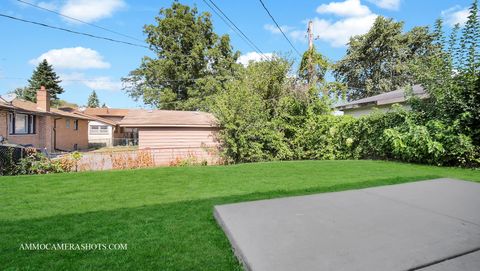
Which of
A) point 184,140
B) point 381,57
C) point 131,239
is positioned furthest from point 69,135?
point 381,57

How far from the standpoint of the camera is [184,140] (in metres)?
13.8

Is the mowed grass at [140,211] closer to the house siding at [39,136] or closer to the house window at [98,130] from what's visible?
the house siding at [39,136]

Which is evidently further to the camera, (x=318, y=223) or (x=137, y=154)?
(x=137, y=154)

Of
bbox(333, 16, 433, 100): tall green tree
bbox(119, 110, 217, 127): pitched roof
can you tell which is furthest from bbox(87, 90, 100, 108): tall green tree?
bbox(119, 110, 217, 127): pitched roof

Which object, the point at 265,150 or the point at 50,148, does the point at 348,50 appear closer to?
the point at 265,150

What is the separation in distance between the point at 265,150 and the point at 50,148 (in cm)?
1556

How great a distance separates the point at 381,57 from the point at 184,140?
67.9 ft

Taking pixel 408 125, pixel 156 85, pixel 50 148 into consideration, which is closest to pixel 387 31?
pixel 408 125

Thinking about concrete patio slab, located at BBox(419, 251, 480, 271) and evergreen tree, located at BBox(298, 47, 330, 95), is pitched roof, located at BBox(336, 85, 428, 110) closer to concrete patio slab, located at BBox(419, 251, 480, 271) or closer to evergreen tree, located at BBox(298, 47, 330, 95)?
evergreen tree, located at BBox(298, 47, 330, 95)

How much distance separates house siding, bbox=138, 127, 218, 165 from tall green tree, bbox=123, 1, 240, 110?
44.9 ft

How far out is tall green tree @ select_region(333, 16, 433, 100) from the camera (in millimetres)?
23844

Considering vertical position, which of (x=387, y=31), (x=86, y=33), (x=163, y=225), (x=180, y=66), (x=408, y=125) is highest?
(x=387, y=31)

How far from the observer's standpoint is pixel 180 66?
28.3m

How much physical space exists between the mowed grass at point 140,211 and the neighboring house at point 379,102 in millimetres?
5012
